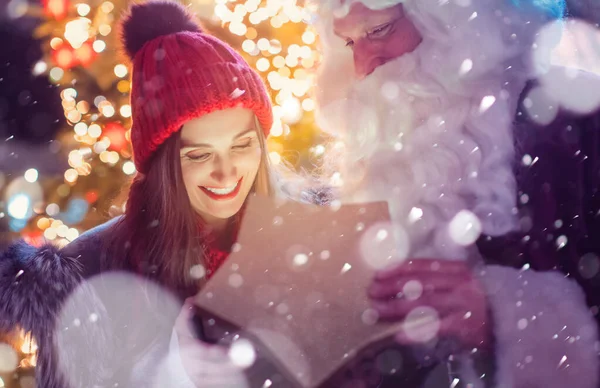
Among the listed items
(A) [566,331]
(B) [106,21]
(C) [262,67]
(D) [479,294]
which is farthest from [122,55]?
Answer: (A) [566,331]

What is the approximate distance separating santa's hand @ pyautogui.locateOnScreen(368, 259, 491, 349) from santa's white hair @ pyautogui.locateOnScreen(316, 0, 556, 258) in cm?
2

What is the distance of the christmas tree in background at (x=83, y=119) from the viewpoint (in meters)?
0.70

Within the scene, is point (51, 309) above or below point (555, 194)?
below

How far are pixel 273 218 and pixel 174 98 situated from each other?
0.65 ft

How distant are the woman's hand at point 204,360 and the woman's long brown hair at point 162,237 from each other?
2.2 inches

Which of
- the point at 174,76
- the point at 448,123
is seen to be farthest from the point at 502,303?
the point at 174,76

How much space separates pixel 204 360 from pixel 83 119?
369 mm

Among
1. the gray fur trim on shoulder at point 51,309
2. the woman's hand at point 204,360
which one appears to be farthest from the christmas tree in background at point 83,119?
the woman's hand at point 204,360

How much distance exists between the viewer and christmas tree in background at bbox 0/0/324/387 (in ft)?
2.30

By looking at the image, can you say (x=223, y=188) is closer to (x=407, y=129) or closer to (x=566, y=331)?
(x=407, y=129)

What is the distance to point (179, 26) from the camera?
2.14 ft

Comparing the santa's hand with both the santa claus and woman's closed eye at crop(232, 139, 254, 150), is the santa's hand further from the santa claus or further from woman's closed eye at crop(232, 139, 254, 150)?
woman's closed eye at crop(232, 139, 254, 150)

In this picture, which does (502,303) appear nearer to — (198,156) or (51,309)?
(198,156)

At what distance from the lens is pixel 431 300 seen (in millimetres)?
699
